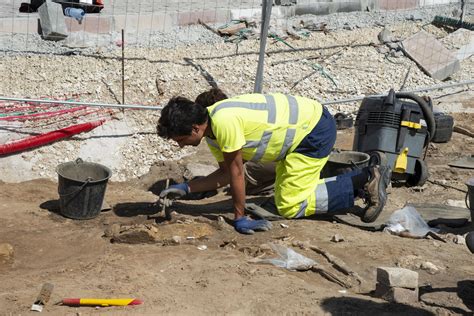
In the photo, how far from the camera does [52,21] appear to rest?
8.99 metres

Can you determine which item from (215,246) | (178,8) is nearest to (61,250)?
(215,246)

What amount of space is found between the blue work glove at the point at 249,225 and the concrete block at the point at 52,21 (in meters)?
4.33

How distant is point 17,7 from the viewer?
31.2ft

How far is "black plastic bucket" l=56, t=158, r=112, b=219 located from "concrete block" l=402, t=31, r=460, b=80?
5537mm

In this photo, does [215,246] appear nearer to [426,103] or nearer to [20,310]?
[20,310]

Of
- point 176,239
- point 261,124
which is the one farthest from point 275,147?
point 176,239

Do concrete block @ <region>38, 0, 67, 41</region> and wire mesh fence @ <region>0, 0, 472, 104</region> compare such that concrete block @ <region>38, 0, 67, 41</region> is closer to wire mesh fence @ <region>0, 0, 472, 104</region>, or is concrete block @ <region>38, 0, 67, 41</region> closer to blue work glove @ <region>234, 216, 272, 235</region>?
wire mesh fence @ <region>0, 0, 472, 104</region>

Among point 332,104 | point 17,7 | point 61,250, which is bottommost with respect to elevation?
point 61,250

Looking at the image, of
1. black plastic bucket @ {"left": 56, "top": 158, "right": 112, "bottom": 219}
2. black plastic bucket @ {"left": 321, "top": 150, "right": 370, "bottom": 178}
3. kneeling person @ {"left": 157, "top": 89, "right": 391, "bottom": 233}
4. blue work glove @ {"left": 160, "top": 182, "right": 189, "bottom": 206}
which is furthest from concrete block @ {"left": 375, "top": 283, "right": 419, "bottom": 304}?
black plastic bucket @ {"left": 56, "top": 158, "right": 112, "bottom": 219}

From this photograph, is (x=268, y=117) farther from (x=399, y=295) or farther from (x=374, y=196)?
(x=399, y=295)

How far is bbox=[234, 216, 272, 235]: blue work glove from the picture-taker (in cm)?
580

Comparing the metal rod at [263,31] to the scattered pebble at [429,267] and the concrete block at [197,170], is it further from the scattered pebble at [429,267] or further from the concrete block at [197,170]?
the scattered pebble at [429,267]

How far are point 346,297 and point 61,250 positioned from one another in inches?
85.8

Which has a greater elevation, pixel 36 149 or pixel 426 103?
pixel 426 103
